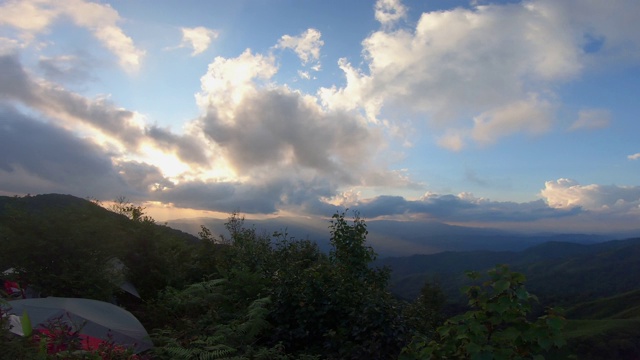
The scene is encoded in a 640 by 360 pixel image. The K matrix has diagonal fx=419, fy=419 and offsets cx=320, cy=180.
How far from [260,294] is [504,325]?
23.0 feet

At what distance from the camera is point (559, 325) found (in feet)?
12.9

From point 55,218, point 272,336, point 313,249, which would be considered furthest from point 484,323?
point 313,249

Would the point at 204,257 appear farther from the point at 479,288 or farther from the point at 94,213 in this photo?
the point at 479,288

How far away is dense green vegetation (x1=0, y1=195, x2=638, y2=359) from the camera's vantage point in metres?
4.35

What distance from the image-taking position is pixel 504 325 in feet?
15.2

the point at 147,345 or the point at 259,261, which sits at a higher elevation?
the point at 259,261

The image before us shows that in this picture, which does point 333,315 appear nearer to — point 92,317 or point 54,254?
point 92,317

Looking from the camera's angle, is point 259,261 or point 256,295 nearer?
point 256,295

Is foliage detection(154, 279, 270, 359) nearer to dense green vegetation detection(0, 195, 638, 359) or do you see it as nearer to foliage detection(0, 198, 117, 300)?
dense green vegetation detection(0, 195, 638, 359)

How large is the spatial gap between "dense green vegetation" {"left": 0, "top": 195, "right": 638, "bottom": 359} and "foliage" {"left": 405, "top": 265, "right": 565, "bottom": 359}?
0.04ft

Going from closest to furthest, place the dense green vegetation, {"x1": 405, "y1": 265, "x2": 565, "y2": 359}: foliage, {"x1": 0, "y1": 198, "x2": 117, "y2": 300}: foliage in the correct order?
{"x1": 405, "y1": 265, "x2": 565, "y2": 359}: foliage, the dense green vegetation, {"x1": 0, "y1": 198, "x2": 117, "y2": 300}: foliage

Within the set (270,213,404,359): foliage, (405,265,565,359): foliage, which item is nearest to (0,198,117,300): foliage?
(270,213,404,359): foliage

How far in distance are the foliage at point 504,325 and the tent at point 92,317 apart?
6.44 m

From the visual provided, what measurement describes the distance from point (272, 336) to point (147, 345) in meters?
2.54
